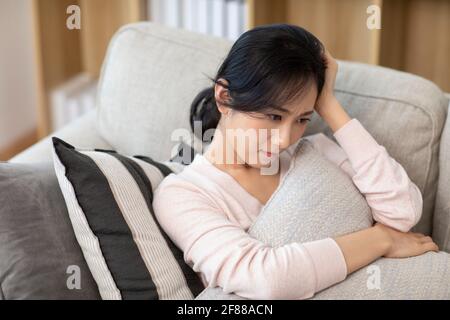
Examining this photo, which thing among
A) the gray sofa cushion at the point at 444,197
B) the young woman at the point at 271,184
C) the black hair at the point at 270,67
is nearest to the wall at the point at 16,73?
the young woman at the point at 271,184

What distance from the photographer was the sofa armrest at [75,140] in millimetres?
1605

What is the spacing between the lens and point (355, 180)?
4.32 ft

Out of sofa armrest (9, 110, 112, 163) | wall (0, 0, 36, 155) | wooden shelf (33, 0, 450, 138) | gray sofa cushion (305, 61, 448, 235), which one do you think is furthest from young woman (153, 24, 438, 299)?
wall (0, 0, 36, 155)

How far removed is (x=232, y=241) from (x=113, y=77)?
69 centimetres

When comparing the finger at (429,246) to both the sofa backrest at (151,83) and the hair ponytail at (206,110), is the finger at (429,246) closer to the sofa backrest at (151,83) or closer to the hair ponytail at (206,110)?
the hair ponytail at (206,110)

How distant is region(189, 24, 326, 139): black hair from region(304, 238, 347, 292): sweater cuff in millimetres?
247

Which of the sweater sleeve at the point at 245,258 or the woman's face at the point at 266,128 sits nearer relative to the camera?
the sweater sleeve at the point at 245,258

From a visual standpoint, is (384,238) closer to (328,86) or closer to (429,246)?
(429,246)

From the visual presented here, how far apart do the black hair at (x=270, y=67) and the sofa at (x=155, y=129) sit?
10.3 inches

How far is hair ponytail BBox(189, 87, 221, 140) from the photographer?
1446 millimetres

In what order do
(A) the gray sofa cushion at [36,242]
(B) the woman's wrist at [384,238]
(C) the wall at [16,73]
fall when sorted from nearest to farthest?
(A) the gray sofa cushion at [36,242]
(B) the woman's wrist at [384,238]
(C) the wall at [16,73]

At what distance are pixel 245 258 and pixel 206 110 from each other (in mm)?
410

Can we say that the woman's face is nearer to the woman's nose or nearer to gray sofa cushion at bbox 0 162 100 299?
the woman's nose
